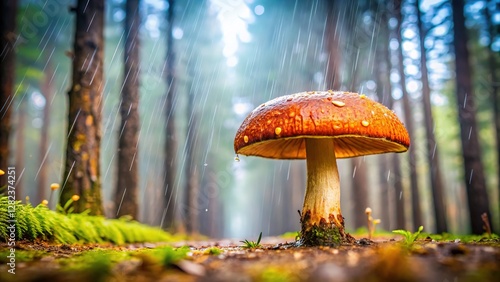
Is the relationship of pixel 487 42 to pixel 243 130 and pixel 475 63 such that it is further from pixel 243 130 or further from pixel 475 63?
pixel 243 130

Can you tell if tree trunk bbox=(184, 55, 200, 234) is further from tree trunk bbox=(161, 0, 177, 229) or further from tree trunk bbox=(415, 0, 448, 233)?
tree trunk bbox=(415, 0, 448, 233)

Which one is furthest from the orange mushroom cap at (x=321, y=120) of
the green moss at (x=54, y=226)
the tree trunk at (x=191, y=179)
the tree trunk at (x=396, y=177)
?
the tree trunk at (x=191, y=179)

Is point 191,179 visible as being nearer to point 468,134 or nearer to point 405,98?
point 405,98

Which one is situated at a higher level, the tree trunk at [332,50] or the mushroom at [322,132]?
the tree trunk at [332,50]

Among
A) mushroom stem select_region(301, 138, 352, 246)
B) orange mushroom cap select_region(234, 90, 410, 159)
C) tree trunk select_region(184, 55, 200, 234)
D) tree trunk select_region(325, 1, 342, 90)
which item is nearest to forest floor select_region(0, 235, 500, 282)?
mushroom stem select_region(301, 138, 352, 246)

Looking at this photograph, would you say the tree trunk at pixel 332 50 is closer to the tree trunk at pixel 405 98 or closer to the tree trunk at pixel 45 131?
the tree trunk at pixel 405 98
